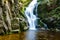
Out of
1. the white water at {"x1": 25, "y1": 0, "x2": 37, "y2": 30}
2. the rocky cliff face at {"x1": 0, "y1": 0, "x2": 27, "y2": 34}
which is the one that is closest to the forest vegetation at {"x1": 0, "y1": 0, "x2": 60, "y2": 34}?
the rocky cliff face at {"x1": 0, "y1": 0, "x2": 27, "y2": 34}

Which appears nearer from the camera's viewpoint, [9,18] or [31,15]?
[9,18]

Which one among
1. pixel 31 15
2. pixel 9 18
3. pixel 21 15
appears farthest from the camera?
pixel 31 15

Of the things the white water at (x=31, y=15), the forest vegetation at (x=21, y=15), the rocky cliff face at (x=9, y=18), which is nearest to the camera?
the rocky cliff face at (x=9, y=18)

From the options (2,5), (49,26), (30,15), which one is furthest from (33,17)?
(2,5)

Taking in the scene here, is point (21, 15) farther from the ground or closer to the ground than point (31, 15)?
farther from the ground

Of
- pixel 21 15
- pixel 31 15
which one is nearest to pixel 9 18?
pixel 21 15

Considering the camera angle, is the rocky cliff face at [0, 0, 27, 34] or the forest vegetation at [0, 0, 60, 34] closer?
the rocky cliff face at [0, 0, 27, 34]

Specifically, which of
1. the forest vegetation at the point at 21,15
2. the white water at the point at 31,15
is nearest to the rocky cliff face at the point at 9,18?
the forest vegetation at the point at 21,15

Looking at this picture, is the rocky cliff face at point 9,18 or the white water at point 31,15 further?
the white water at point 31,15

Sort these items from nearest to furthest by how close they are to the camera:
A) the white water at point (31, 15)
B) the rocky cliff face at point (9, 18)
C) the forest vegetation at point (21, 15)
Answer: the rocky cliff face at point (9, 18) → the forest vegetation at point (21, 15) → the white water at point (31, 15)

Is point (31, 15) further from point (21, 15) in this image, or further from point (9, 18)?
point (9, 18)

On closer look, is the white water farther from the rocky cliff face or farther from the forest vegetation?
the rocky cliff face

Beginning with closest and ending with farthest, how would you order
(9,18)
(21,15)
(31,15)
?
(9,18)
(21,15)
(31,15)

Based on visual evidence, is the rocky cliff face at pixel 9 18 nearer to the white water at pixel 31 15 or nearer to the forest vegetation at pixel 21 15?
the forest vegetation at pixel 21 15
